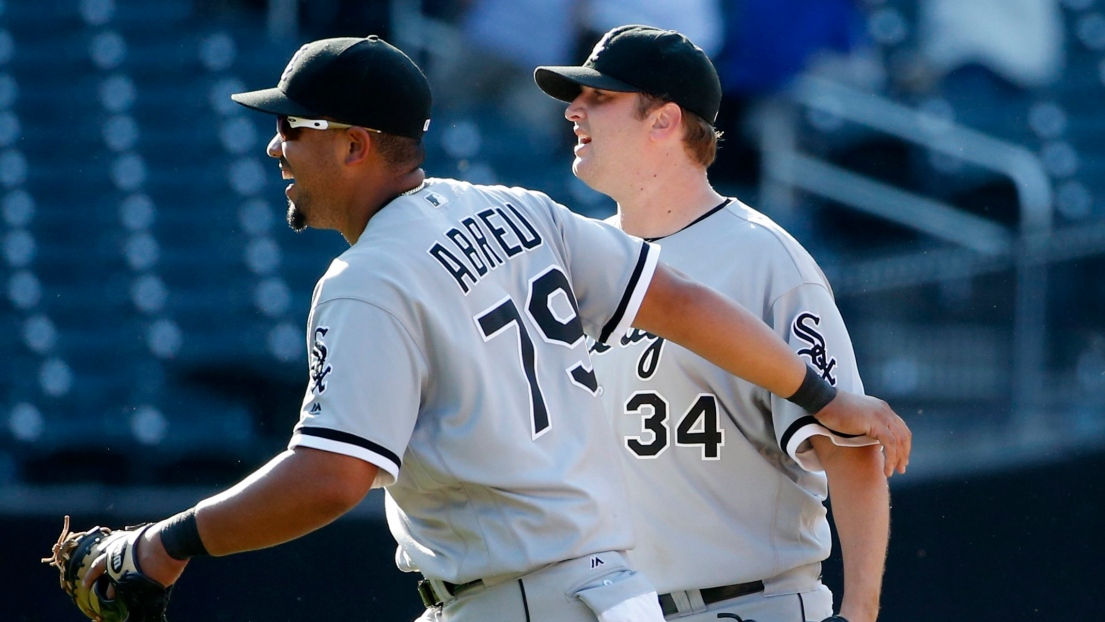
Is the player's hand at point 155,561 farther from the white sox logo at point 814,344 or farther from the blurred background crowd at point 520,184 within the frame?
the blurred background crowd at point 520,184

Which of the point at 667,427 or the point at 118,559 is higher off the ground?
the point at 118,559

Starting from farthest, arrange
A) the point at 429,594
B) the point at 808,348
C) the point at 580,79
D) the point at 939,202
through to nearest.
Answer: the point at 939,202
the point at 580,79
the point at 808,348
the point at 429,594

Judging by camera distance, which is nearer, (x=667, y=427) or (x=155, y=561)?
(x=155, y=561)

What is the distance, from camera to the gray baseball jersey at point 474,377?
1.72 metres

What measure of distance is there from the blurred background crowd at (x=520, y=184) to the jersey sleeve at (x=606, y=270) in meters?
2.59

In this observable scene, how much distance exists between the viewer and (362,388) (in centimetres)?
170

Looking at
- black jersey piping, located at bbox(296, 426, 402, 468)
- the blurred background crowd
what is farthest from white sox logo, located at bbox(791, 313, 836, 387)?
the blurred background crowd

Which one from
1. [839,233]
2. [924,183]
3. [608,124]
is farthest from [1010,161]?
[608,124]

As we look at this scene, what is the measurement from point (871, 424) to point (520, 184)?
2985 mm

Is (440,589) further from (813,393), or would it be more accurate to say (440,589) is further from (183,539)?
(813,393)

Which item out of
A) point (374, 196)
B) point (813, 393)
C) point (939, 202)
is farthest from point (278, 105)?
point (939, 202)

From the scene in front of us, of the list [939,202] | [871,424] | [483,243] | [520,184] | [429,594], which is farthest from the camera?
[520,184]

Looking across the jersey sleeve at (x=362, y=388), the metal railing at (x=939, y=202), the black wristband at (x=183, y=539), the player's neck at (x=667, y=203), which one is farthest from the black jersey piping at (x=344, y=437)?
the metal railing at (x=939, y=202)

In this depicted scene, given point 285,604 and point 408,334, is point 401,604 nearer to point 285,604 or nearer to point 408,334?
point 285,604
